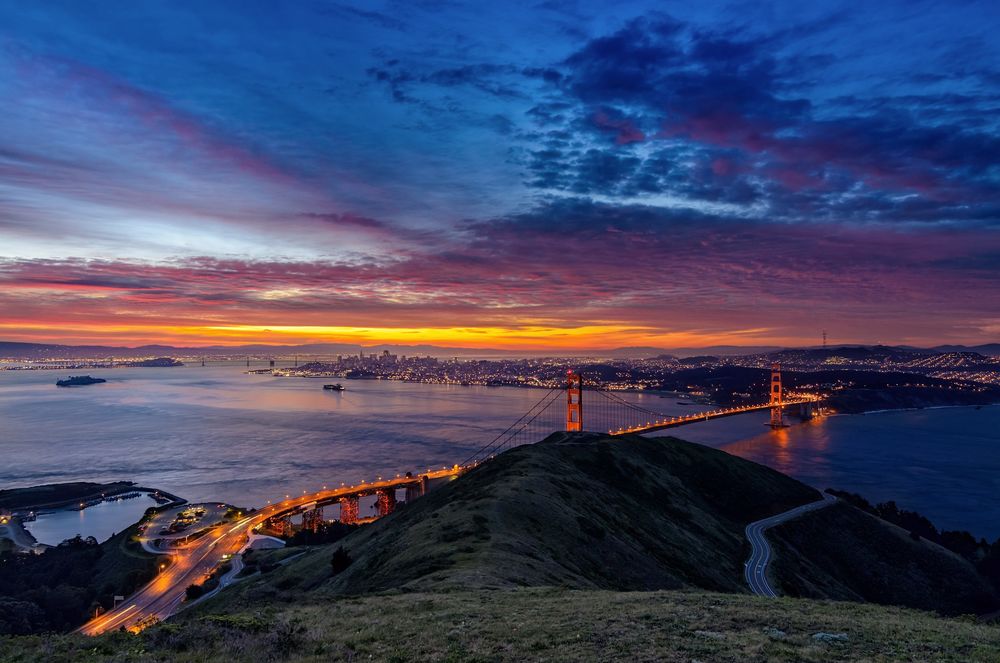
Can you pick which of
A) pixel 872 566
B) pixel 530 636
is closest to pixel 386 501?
pixel 872 566

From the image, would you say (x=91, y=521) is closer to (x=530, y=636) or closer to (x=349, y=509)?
(x=349, y=509)

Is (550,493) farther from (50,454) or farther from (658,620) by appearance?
(50,454)

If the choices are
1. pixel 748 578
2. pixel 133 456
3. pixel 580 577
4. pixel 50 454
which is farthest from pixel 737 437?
pixel 50 454

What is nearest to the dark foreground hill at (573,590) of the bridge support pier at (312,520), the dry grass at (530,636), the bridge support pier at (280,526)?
the dry grass at (530,636)

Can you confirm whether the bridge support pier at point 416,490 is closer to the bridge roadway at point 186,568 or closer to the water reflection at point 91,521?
the bridge roadway at point 186,568

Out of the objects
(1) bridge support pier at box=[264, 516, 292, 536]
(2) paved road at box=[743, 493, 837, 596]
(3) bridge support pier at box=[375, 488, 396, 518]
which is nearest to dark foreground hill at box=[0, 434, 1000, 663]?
(2) paved road at box=[743, 493, 837, 596]

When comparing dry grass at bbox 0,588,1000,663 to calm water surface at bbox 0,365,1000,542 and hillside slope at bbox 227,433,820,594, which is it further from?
calm water surface at bbox 0,365,1000,542
